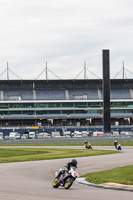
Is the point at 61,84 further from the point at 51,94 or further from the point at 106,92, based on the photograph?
the point at 106,92

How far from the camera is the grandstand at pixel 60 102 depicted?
12669cm

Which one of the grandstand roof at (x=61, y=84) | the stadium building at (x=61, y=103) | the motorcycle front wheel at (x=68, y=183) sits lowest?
the motorcycle front wheel at (x=68, y=183)

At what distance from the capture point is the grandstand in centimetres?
12669

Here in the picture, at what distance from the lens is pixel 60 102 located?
128 metres

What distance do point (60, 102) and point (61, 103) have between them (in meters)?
0.43

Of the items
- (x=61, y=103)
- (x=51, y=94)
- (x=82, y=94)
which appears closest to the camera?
(x=61, y=103)

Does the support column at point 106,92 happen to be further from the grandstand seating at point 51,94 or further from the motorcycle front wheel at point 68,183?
the motorcycle front wheel at point 68,183

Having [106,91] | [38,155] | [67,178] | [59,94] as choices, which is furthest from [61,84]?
[67,178]

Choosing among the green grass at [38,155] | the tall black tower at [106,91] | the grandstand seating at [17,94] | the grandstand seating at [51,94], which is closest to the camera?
the green grass at [38,155]

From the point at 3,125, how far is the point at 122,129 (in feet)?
112

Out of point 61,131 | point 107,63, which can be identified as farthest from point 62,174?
point 61,131

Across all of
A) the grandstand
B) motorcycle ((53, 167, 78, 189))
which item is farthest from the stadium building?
motorcycle ((53, 167, 78, 189))

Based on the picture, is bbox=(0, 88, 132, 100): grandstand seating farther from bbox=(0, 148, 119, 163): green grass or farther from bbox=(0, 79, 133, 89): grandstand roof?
bbox=(0, 148, 119, 163): green grass

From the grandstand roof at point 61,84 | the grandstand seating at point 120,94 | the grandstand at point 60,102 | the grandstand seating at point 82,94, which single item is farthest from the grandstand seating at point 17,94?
the grandstand seating at point 120,94
